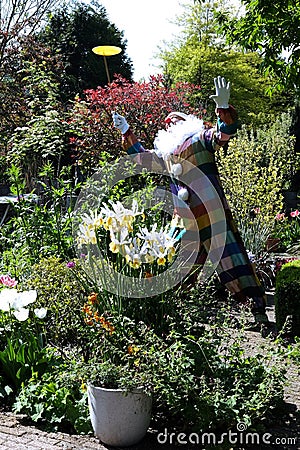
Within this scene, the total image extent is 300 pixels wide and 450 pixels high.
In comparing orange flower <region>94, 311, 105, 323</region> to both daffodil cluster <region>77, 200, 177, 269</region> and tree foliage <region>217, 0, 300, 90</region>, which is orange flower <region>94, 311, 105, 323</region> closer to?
daffodil cluster <region>77, 200, 177, 269</region>

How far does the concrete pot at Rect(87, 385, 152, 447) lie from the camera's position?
10.0ft

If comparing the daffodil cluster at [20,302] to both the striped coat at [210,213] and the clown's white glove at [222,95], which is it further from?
the clown's white glove at [222,95]

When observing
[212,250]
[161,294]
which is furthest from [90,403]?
[212,250]

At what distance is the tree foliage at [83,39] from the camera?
65.9 feet

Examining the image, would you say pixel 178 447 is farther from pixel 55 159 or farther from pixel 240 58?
pixel 240 58

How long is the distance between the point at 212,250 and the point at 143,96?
4453mm

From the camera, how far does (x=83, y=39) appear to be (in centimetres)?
2069

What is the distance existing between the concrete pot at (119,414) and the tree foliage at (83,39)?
17.8 metres

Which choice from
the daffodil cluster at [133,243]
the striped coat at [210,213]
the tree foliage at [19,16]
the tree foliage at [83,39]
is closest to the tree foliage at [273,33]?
the striped coat at [210,213]

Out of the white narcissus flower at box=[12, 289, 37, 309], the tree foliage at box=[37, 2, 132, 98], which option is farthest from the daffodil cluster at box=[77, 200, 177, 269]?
the tree foliage at box=[37, 2, 132, 98]

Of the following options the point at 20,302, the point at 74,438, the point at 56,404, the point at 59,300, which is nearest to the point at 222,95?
the point at 59,300

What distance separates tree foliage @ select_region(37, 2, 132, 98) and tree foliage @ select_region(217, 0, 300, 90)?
1313 cm

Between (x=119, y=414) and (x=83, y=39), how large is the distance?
63.1 ft

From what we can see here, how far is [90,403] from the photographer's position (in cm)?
316
